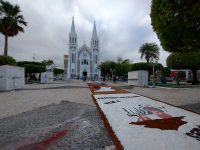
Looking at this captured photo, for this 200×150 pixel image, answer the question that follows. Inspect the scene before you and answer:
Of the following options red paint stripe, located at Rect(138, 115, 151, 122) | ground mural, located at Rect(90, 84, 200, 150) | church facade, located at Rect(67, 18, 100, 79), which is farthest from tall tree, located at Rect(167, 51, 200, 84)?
church facade, located at Rect(67, 18, 100, 79)

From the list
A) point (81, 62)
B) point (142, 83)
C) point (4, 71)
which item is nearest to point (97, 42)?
point (81, 62)

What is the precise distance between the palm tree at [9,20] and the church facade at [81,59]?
6924cm

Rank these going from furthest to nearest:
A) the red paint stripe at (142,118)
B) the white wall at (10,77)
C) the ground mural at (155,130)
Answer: the white wall at (10,77)
the red paint stripe at (142,118)
the ground mural at (155,130)

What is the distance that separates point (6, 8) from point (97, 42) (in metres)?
79.2

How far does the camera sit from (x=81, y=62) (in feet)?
344

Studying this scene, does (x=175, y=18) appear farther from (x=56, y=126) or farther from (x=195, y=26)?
(x=56, y=126)

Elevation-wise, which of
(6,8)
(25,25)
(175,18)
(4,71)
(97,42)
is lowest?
(4,71)

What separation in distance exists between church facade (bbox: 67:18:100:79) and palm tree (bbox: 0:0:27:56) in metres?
69.2

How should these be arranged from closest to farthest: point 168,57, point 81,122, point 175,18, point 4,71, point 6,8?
point 81,122 → point 175,18 → point 4,71 → point 6,8 → point 168,57

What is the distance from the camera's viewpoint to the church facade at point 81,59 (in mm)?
103750

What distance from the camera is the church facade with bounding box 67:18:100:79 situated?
4085 inches

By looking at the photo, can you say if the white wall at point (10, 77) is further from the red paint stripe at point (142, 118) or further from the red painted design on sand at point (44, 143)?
the red paint stripe at point (142, 118)

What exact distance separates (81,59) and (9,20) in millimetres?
73722

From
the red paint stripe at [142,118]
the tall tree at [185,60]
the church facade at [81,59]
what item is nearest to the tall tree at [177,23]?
the red paint stripe at [142,118]
